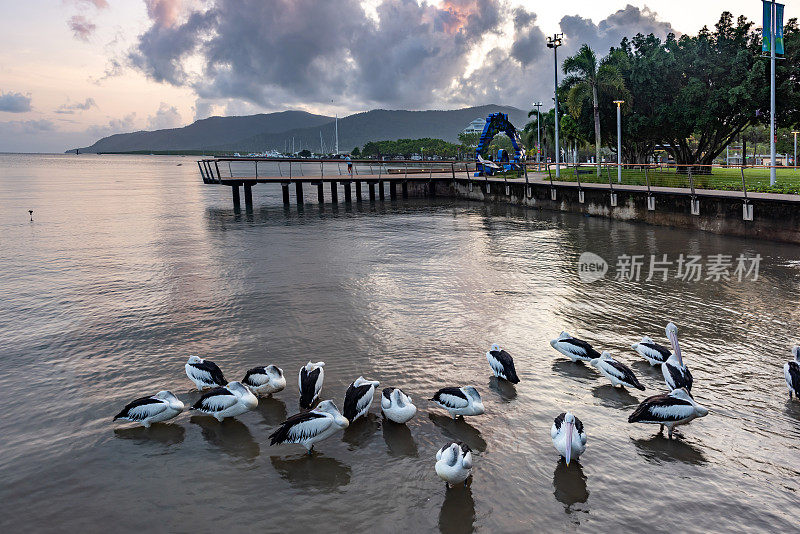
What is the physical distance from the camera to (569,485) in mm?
7852

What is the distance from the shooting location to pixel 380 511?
7465mm

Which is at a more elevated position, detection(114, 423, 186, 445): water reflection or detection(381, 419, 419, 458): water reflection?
detection(114, 423, 186, 445): water reflection

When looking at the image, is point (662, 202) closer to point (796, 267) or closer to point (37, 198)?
point (796, 267)

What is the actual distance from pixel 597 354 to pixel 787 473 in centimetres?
421

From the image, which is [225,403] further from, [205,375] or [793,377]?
[793,377]

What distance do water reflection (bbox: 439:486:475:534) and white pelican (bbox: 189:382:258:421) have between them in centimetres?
375

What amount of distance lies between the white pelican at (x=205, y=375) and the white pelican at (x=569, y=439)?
6138mm

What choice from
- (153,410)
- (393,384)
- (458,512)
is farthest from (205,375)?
(458,512)

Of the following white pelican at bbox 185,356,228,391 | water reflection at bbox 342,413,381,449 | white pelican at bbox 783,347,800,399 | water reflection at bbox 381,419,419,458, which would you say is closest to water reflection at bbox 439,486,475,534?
water reflection at bbox 381,419,419,458

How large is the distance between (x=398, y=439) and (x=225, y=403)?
2.92m

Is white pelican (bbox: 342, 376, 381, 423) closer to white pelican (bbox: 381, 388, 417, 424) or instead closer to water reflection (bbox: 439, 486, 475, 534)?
white pelican (bbox: 381, 388, 417, 424)

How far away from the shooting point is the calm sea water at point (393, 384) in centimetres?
751

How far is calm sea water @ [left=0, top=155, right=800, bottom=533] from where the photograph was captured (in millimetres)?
7508

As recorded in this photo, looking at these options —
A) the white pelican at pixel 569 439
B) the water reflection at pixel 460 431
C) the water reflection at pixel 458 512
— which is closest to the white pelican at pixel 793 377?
the white pelican at pixel 569 439
